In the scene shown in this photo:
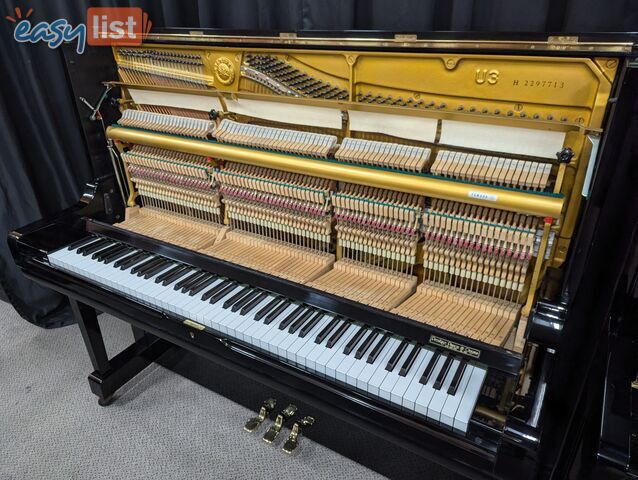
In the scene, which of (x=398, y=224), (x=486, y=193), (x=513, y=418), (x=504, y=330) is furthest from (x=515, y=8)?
(x=513, y=418)

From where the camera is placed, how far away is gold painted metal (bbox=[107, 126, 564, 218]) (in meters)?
1.17

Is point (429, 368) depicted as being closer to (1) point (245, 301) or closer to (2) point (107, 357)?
(1) point (245, 301)

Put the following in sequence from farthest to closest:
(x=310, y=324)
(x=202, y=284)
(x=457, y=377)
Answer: (x=202, y=284), (x=310, y=324), (x=457, y=377)

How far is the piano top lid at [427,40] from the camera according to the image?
1.06 m

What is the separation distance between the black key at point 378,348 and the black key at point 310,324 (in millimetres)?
224

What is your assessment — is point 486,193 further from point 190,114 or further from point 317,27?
point 190,114

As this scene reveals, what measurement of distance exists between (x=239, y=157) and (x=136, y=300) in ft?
2.28

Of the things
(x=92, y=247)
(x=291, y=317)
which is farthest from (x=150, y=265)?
(x=291, y=317)

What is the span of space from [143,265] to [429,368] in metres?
1.22

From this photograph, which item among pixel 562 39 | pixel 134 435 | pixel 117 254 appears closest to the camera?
pixel 562 39

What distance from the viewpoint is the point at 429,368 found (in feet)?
4.11

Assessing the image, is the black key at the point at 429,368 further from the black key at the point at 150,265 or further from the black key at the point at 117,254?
the black key at the point at 117,254

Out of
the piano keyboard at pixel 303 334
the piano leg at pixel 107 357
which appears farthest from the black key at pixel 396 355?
the piano leg at pixel 107 357

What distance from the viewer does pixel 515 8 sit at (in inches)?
58.5
